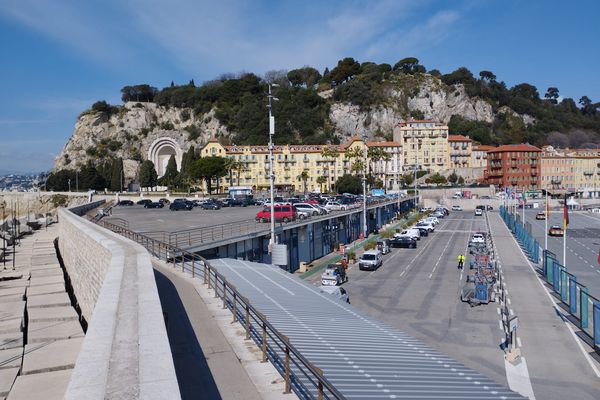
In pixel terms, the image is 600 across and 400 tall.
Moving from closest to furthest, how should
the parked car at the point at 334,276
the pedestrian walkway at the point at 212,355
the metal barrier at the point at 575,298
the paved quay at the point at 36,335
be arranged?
the pedestrian walkway at the point at 212,355 < the paved quay at the point at 36,335 < the metal barrier at the point at 575,298 < the parked car at the point at 334,276

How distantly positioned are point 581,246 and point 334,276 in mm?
32660

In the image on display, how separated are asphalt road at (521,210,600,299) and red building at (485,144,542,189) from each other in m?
40.2

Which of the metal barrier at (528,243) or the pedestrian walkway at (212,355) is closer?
the pedestrian walkway at (212,355)

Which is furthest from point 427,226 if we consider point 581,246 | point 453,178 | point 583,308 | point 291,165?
point 453,178

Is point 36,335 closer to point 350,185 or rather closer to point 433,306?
point 433,306

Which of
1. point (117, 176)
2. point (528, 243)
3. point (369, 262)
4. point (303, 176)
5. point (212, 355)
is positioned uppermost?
point (117, 176)

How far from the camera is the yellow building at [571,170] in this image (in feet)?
434

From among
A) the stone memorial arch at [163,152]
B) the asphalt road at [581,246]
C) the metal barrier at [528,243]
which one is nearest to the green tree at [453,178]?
the asphalt road at [581,246]

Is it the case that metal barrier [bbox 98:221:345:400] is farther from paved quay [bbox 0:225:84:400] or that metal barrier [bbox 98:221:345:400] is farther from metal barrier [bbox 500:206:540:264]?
metal barrier [bbox 500:206:540:264]

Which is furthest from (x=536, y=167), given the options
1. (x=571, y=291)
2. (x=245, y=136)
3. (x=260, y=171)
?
(x=571, y=291)

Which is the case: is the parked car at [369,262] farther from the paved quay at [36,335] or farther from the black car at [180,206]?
the black car at [180,206]

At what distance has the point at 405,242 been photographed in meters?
52.7

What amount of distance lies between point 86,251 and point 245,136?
138150 mm

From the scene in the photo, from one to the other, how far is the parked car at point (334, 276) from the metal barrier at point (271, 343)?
13039 millimetres
